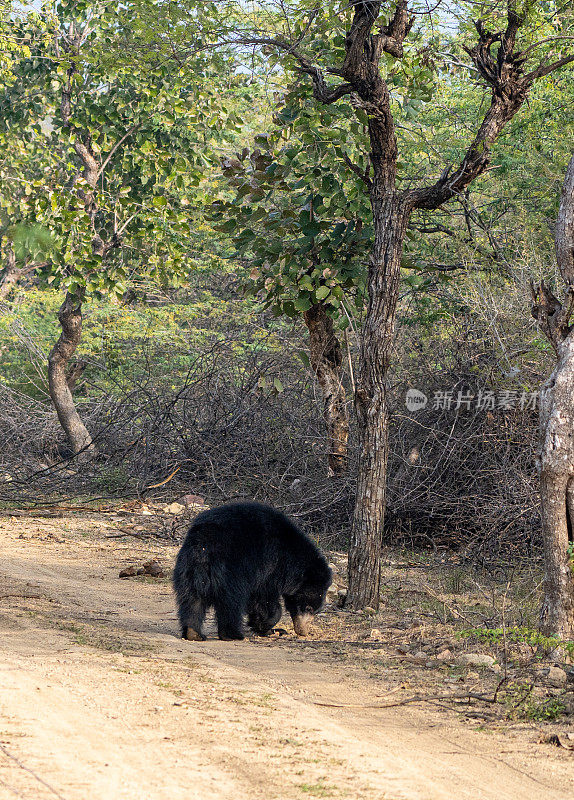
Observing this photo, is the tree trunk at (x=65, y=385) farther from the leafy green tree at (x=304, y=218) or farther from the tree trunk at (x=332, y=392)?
the leafy green tree at (x=304, y=218)

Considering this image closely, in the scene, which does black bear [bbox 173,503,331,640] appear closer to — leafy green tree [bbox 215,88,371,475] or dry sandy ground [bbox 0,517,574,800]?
dry sandy ground [bbox 0,517,574,800]

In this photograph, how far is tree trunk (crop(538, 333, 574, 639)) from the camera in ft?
16.5

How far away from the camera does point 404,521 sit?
347 inches

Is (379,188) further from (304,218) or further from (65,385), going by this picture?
(65,385)

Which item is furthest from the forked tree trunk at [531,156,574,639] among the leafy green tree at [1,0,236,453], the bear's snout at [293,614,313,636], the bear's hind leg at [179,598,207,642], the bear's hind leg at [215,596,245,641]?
the leafy green tree at [1,0,236,453]

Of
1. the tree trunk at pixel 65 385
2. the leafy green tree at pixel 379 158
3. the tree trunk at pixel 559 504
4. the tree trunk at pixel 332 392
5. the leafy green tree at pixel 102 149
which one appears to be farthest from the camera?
the tree trunk at pixel 65 385

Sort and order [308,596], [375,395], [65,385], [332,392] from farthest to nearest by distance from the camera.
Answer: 1. [65,385]
2. [332,392]
3. [375,395]
4. [308,596]

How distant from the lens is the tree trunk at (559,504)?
16.5 ft

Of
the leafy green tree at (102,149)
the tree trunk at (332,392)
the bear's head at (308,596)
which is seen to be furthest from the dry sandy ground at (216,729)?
the leafy green tree at (102,149)

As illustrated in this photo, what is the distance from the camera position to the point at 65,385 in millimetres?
13562

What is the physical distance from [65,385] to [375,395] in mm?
8213

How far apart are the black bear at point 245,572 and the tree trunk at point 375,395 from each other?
601 mm

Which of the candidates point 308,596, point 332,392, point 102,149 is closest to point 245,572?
point 308,596

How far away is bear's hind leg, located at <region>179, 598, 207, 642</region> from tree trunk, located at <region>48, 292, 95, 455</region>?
26.1ft
